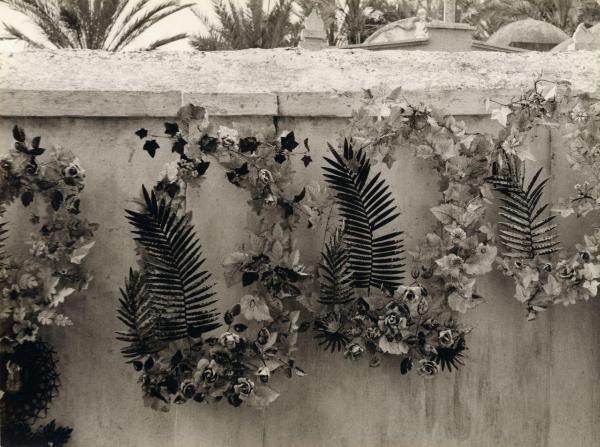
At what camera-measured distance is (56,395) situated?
3.17m

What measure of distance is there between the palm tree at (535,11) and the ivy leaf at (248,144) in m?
12.8

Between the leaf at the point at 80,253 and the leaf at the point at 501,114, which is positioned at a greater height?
the leaf at the point at 501,114

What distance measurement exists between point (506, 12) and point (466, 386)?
13.0 metres

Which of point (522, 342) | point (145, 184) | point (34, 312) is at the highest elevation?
point (145, 184)

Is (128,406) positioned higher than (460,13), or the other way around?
(460,13)

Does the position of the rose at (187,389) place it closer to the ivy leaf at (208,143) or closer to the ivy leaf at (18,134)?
the ivy leaf at (208,143)

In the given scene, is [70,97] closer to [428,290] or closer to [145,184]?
[145,184]

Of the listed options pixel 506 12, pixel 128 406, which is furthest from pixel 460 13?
pixel 128 406

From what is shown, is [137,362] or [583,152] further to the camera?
[583,152]

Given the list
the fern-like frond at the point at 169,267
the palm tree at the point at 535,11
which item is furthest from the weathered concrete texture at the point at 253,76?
the palm tree at the point at 535,11

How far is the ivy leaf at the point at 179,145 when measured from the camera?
297 cm

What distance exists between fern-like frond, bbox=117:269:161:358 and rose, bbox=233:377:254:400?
39 cm

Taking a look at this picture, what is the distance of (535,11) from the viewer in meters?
14.8

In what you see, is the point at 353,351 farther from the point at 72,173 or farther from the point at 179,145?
the point at 72,173
